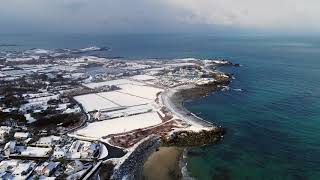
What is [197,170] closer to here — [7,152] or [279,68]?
[7,152]

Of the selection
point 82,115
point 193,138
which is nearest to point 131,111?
point 82,115

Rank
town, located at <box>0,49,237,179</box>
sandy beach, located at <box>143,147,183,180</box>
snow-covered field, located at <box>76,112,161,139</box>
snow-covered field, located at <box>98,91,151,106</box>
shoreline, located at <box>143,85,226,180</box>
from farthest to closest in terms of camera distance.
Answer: snow-covered field, located at <box>98,91,151,106</box>
snow-covered field, located at <box>76,112,161,139</box>
town, located at <box>0,49,237,179</box>
shoreline, located at <box>143,85,226,180</box>
sandy beach, located at <box>143,147,183,180</box>

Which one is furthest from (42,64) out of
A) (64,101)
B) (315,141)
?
(315,141)

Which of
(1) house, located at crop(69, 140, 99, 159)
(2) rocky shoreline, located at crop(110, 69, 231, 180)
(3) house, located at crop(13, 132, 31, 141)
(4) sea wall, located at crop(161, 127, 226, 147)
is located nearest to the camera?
(2) rocky shoreline, located at crop(110, 69, 231, 180)

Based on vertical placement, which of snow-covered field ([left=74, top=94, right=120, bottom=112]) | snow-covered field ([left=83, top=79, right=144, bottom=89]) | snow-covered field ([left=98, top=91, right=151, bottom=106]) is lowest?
snow-covered field ([left=74, top=94, right=120, bottom=112])

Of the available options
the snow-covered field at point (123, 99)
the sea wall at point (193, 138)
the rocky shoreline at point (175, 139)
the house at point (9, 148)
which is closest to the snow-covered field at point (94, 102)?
the snow-covered field at point (123, 99)

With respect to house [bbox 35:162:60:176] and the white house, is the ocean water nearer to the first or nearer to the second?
house [bbox 35:162:60:176]

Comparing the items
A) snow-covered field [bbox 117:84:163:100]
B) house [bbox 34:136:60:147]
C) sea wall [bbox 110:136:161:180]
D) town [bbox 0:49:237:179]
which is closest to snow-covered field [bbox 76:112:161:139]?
town [bbox 0:49:237:179]
